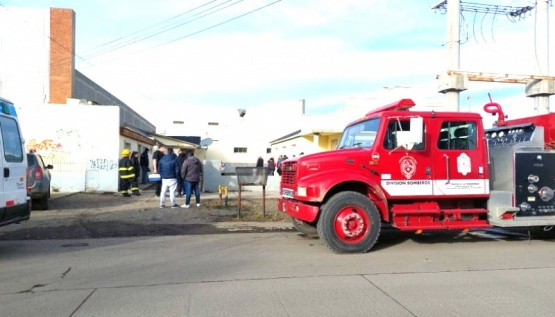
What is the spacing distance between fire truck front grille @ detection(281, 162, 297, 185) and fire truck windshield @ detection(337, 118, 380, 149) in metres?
1.22

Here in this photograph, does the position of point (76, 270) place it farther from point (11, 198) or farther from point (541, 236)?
point (541, 236)

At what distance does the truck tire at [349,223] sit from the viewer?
26.2 feet

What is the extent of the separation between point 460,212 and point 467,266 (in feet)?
5.20

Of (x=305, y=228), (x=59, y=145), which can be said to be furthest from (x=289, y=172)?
(x=59, y=145)

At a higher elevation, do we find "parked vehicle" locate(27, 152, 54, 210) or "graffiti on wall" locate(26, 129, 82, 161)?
"graffiti on wall" locate(26, 129, 82, 161)

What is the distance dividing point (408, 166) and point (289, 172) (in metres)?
2.17

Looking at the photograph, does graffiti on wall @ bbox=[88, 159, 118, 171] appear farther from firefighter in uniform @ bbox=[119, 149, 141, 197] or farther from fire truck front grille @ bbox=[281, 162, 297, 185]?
fire truck front grille @ bbox=[281, 162, 297, 185]

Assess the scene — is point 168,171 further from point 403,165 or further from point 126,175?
point 403,165

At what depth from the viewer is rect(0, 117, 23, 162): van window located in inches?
310

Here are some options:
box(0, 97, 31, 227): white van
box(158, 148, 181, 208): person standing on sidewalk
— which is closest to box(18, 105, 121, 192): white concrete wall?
box(158, 148, 181, 208): person standing on sidewalk

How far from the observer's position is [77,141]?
1952 cm

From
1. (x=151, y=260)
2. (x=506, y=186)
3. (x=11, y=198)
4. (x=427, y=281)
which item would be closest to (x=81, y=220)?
(x=11, y=198)

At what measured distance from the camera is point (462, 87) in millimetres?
21297

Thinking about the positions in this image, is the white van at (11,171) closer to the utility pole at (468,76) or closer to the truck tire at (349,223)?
the truck tire at (349,223)
